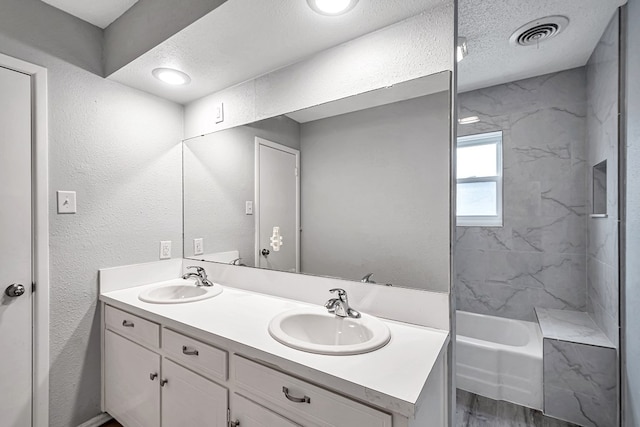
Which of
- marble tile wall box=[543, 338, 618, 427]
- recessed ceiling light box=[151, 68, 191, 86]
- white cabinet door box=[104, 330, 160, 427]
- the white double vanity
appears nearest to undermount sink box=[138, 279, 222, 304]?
the white double vanity

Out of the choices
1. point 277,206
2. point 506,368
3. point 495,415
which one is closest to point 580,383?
point 506,368

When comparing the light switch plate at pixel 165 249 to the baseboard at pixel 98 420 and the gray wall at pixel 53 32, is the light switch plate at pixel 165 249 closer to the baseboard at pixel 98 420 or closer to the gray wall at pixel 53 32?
the baseboard at pixel 98 420

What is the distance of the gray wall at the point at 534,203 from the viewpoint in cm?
220

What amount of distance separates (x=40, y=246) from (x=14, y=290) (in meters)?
0.23

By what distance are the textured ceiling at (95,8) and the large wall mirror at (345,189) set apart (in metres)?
0.82

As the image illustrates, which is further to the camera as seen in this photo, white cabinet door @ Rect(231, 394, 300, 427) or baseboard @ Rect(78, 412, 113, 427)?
baseboard @ Rect(78, 412, 113, 427)

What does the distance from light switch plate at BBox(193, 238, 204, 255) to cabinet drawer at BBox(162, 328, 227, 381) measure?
79 cm

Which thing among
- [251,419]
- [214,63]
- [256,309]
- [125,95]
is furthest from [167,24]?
[251,419]

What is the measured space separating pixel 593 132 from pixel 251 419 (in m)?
2.72

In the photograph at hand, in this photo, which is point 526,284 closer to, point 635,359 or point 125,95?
point 635,359

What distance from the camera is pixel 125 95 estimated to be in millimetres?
1867

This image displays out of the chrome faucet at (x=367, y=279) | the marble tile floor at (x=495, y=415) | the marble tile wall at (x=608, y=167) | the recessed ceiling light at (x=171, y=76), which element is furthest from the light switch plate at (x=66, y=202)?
the marble tile wall at (x=608, y=167)

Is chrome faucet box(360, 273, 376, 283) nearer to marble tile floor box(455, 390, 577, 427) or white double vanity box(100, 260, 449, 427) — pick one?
white double vanity box(100, 260, 449, 427)

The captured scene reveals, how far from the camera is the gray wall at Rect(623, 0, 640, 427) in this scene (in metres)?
1.40
